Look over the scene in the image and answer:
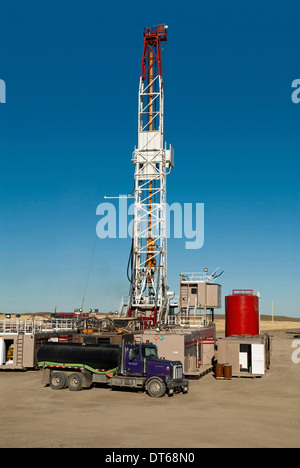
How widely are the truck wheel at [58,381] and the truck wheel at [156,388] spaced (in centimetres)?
510

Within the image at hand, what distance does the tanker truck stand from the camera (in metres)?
25.1

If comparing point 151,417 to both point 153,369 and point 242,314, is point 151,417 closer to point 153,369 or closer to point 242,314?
point 153,369

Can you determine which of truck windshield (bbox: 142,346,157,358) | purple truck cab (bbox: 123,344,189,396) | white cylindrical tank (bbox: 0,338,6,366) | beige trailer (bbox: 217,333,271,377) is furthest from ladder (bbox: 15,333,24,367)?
beige trailer (bbox: 217,333,271,377)

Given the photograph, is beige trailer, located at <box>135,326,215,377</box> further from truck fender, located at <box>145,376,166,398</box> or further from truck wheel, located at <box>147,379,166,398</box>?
truck wheel, located at <box>147,379,166,398</box>

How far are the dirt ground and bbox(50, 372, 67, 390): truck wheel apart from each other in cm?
49

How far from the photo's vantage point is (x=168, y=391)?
977 inches

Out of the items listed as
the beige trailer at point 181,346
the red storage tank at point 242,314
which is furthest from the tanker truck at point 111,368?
the red storage tank at point 242,314

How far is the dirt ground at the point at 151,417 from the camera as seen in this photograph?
1597cm

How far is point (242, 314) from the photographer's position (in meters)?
44.6

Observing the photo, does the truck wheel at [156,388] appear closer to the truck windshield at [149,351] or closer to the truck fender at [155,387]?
the truck fender at [155,387]

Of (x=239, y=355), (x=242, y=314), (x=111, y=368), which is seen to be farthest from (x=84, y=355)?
(x=242, y=314)

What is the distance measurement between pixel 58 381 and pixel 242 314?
2224cm

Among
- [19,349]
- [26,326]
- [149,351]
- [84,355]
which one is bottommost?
[19,349]
